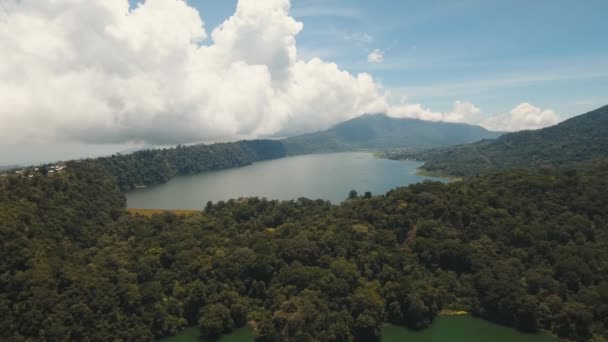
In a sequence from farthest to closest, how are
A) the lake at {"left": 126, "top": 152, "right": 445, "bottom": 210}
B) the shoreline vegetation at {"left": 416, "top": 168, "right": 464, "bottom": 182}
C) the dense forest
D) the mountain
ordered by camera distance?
the shoreline vegetation at {"left": 416, "top": 168, "right": 464, "bottom": 182}, the mountain, the lake at {"left": 126, "top": 152, "right": 445, "bottom": 210}, the dense forest

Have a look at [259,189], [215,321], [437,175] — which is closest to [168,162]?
[259,189]

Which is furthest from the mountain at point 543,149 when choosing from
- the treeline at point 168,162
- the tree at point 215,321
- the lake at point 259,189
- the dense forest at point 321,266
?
the tree at point 215,321

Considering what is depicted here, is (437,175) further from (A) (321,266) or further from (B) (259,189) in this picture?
(A) (321,266)

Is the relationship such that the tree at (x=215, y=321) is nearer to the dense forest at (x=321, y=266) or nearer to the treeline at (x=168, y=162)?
the dense forest at (x=321, y=266)

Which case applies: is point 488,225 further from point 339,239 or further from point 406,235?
point 339,239

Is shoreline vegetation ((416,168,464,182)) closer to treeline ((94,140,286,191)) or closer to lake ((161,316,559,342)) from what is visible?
treeline ((94,140,286,191))

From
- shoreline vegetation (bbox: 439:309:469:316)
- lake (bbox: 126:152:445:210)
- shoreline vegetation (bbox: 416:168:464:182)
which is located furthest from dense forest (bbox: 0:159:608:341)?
shoreline vegetation (bbox: 416:168:464:182)
